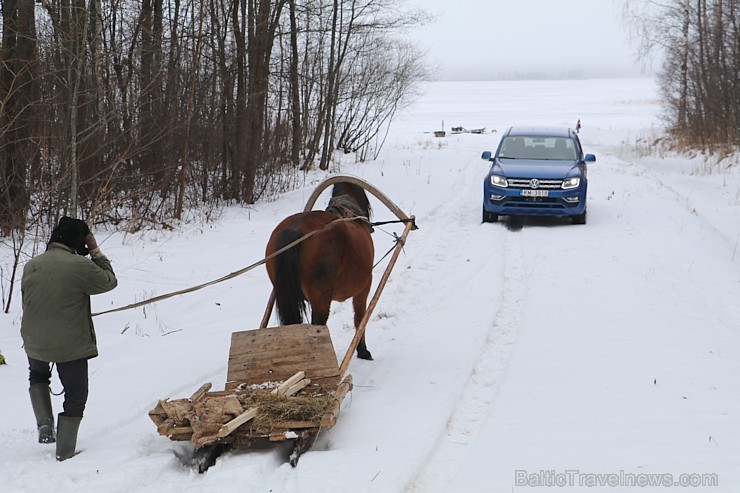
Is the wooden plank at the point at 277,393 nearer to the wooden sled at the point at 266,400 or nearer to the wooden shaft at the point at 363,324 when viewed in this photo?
the wooden sled at the point at 266,400

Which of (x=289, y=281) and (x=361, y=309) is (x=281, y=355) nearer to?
(x=289, y=281)

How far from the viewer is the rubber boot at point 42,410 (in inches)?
193

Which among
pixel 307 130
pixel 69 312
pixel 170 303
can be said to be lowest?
pixel 170 303

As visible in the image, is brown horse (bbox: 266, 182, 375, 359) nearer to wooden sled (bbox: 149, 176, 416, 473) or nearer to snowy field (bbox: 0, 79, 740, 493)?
wooden sled (bbox: 149, 176, 416, 473)

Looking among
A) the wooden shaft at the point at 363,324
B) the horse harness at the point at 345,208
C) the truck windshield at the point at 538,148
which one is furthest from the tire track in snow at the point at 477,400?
the truck windshield at the point at 538,148

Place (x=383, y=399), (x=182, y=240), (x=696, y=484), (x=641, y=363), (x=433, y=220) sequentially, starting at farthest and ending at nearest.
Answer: (x=433, y=220) < (x=182, y=240) < (x=641, y=363) < (x=383, y=399) < (x=696, y=484)

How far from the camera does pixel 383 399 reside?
5.84m

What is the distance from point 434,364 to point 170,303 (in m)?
4.27

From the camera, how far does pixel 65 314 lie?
15.4 feet

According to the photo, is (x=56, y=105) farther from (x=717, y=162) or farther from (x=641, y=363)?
(x=717, y=162)

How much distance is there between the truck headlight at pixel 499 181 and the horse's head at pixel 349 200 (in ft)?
24.7

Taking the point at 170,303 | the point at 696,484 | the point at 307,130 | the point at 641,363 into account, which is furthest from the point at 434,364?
the point at 307,130

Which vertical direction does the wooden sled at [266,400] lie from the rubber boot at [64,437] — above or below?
above

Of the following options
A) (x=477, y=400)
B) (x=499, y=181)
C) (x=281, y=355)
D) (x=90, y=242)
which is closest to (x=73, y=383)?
(x=90, y=242)
